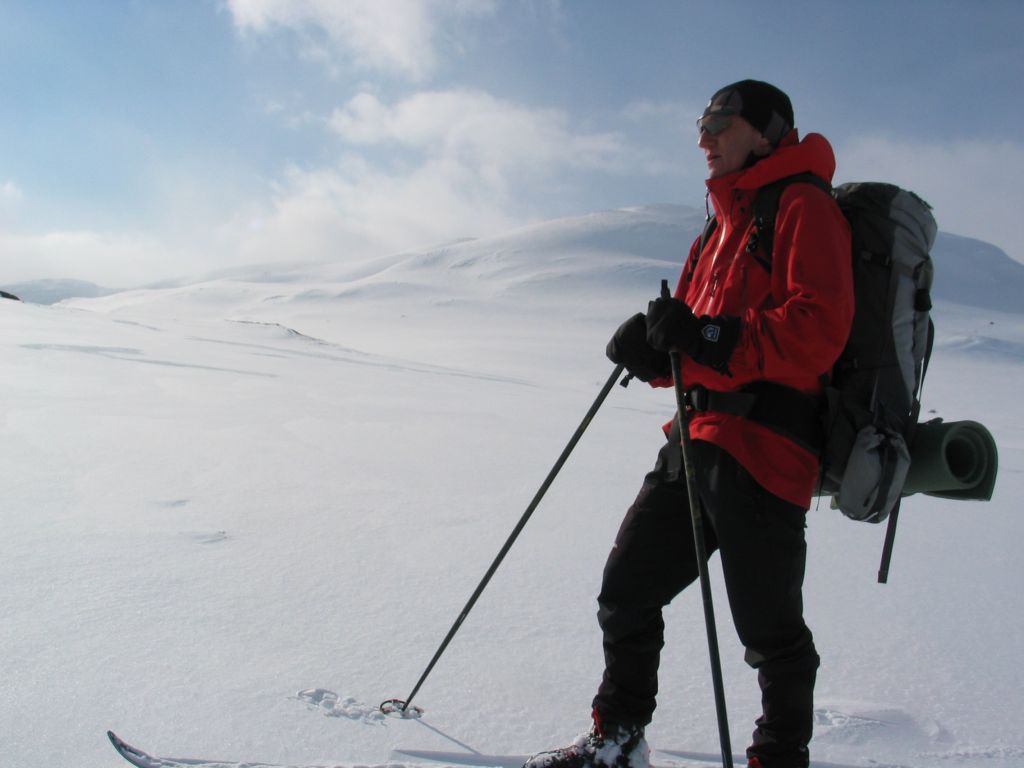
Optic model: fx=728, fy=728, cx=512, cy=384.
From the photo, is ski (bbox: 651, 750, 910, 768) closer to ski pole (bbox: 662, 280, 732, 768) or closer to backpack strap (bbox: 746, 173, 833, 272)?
ski pole (bbox: 662, 280, 732, 768)

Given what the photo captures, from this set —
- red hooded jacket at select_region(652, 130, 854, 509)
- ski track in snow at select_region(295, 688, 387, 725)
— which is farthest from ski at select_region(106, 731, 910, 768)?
red hooded jacket at select_region(652, 130, 854, 509)

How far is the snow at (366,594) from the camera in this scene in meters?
1.68

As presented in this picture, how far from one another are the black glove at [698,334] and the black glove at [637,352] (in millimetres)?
133

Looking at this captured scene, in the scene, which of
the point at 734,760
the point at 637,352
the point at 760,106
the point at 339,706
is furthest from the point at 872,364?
the point at 339,706

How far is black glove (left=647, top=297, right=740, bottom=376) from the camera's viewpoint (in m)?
1.47

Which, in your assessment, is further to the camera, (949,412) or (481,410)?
(949,412)

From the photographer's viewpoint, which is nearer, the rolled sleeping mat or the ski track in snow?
the rolled sleeping mat

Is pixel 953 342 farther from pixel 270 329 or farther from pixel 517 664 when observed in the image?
pixel 517 664

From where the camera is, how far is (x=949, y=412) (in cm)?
1456

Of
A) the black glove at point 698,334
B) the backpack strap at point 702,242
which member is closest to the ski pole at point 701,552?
the black glove at point 698,334

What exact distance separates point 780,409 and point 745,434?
3.4 inches

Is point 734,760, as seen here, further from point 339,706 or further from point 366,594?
point 366,594

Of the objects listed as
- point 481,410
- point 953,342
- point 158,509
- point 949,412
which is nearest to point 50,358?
point 481,410

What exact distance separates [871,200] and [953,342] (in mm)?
30301
